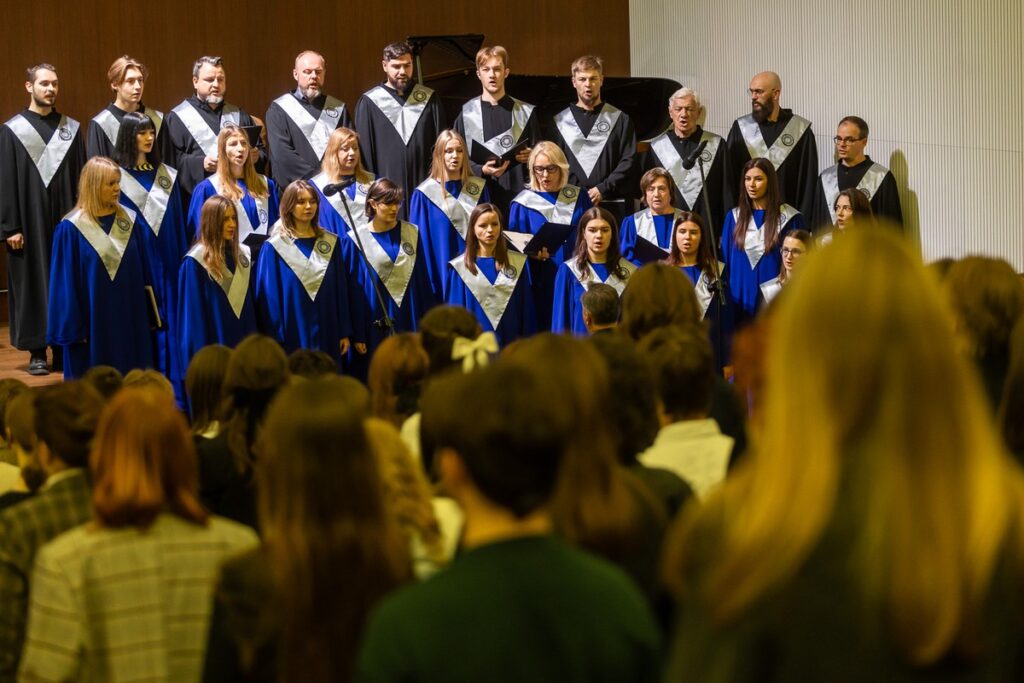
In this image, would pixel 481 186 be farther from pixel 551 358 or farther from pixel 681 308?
pixel 551 358

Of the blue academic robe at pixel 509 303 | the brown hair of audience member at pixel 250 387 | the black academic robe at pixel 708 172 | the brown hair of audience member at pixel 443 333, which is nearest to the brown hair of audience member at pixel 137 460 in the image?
the brown hair of audience member at pixel 250 387

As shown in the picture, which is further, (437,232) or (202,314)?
(437,232)

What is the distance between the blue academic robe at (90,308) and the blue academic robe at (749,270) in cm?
319

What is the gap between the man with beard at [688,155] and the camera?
333 inches

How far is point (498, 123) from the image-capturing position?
8422 millimetres

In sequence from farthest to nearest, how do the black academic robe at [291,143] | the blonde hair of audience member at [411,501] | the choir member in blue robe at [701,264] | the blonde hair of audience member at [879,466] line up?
the black academic robe at [291,143] < the choir member in blue robe at [701,264] < the blonde hair of audience member at [411,501] < the blonde hair of audience member at [879,466]

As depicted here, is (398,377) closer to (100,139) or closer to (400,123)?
(100,139)

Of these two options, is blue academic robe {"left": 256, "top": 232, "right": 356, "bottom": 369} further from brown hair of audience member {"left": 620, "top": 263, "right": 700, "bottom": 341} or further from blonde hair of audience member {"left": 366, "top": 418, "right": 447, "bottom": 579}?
blonde hair of audience member {"left": 366, "top": 418, "right": 447, "bottom": 579}

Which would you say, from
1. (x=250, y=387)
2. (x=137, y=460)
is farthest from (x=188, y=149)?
(x=137, y=460)

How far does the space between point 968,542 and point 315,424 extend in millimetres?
890

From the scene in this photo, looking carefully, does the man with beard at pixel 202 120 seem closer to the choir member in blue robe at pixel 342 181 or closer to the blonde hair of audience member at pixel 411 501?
the choir member in blue robe at pixel 342 181

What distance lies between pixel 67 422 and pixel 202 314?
4263 millimetres

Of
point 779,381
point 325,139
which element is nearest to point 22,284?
point 325,139

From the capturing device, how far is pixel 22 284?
25.8 ft
